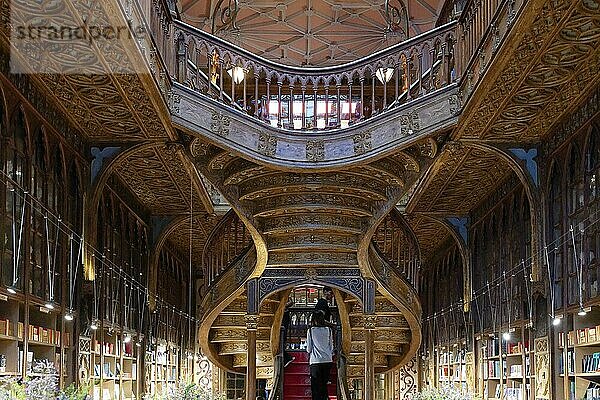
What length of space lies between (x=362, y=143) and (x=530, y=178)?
7.17 feet

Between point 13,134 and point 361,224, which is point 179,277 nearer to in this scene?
point 361,224

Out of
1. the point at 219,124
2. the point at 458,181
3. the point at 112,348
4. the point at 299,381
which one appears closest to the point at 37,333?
the point at 219,124

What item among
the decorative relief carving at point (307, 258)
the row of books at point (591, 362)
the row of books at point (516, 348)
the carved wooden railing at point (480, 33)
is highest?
the carved wooden railing at point (480, 33)

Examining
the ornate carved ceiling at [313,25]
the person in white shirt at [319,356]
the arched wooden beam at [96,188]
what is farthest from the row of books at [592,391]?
the ornate carved ceiling at [313,25]

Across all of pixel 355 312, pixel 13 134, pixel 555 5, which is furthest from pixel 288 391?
pixel 555 5

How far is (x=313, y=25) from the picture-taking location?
21.3 metres

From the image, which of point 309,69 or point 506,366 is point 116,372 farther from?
point 506,366

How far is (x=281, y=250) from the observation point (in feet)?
50.5

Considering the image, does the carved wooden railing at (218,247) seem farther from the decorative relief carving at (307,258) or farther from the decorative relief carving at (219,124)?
the decorative relief carving at (219,124)

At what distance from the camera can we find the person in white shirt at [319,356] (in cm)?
1380

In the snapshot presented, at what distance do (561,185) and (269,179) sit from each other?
393 cm

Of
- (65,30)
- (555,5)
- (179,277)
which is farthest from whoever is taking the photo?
(179,277)

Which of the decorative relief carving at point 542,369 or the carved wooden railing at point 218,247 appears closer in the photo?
the decorative relief carving at point 542,369

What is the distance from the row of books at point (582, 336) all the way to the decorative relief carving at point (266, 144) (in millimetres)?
4073
